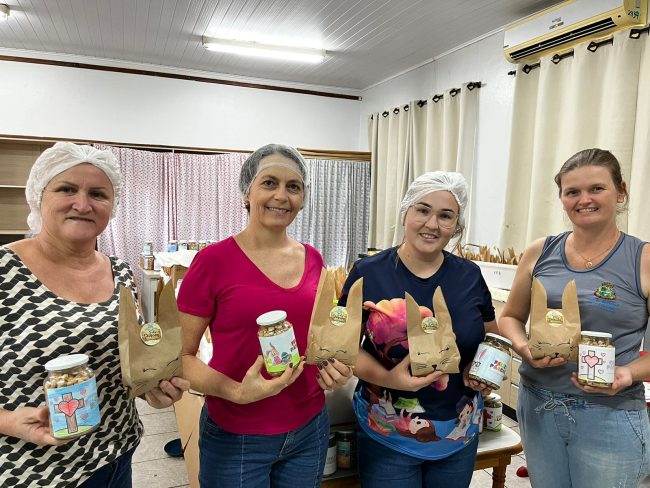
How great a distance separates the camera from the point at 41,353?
3.16ft

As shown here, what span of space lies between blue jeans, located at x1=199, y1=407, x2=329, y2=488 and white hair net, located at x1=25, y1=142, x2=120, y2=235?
0.67m

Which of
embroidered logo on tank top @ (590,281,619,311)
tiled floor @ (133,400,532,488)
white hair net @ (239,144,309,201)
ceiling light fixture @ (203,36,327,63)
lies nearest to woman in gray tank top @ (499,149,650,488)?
embroidered logo on tank top @ (590,281,619,311)

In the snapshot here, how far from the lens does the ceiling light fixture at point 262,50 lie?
4.31 metres

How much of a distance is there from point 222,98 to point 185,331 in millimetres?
4919

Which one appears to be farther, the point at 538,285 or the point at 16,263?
the point at 538,285

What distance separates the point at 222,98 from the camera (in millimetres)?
5539

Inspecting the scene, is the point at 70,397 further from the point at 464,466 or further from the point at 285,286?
the point at 464,466

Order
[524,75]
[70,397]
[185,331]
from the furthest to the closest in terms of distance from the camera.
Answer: [524,75] → [185,331] → [70,397]

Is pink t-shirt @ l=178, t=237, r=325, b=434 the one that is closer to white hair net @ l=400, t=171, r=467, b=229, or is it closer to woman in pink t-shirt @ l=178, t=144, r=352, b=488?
woman in pink t-shirt @ l=178, t=144, r=352, b=488

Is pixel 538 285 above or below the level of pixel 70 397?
above

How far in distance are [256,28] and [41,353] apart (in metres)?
3.70

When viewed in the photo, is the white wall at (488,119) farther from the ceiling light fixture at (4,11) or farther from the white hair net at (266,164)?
the ceiling light fixture at (4,11)

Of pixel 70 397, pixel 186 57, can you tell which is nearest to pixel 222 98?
pixel 186 57

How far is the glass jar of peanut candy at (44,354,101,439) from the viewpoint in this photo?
869 millimetres
